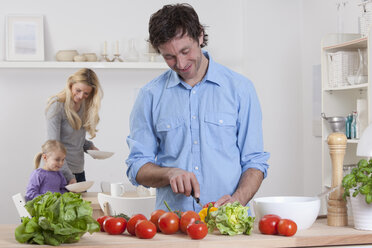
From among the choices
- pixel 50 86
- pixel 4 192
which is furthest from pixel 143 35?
pixel 4 192

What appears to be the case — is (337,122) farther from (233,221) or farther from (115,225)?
(115,225)

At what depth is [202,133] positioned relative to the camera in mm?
2199

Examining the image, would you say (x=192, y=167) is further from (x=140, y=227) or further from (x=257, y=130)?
(x=140, y=227)

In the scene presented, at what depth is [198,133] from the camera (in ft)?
7.26

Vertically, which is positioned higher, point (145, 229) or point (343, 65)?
point (343, 65)

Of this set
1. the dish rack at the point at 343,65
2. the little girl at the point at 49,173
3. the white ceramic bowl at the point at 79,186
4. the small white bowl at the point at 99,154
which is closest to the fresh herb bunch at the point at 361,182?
the dish rack at the point at 343,65

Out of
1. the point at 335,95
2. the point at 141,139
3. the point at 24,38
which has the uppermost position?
the point at 24,38

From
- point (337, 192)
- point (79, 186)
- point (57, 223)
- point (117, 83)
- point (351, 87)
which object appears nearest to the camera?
point (57, 223)

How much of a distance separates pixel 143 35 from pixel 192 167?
3.81 m

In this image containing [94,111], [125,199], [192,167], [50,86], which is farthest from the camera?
[50,86]

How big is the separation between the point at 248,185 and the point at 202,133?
268mm

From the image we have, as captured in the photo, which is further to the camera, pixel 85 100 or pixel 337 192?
pixel 85 100

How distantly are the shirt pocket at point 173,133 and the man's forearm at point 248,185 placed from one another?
0.28m

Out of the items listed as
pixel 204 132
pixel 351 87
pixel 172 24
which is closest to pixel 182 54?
pixel 172 24
